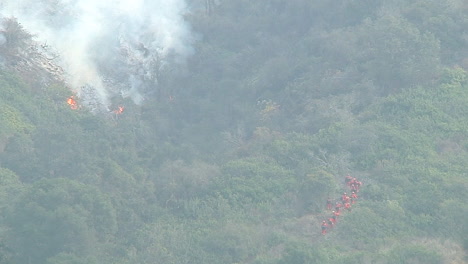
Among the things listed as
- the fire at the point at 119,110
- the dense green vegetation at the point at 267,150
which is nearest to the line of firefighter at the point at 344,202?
the dense green vegetation at the point at 267,150

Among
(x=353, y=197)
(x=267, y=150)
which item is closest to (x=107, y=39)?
(x=267, y=150)

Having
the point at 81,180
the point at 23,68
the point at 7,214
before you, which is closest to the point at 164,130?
the point at 23,68

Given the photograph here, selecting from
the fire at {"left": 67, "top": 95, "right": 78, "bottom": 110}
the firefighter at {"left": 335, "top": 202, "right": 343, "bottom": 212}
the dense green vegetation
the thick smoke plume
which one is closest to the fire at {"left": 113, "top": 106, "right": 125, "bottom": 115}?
the dense green vegetation

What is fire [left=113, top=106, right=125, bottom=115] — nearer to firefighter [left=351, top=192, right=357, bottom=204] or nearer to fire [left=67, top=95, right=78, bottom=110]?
fire [left=67, top=95, right=78, bottom=110]

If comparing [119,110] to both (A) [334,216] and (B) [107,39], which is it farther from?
(A) [334,216]

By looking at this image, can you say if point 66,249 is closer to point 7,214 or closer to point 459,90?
point 7,214

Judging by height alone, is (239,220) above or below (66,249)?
above

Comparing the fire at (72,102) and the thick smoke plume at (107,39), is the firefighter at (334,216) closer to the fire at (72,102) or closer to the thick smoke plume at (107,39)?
the fire at (72,102)
